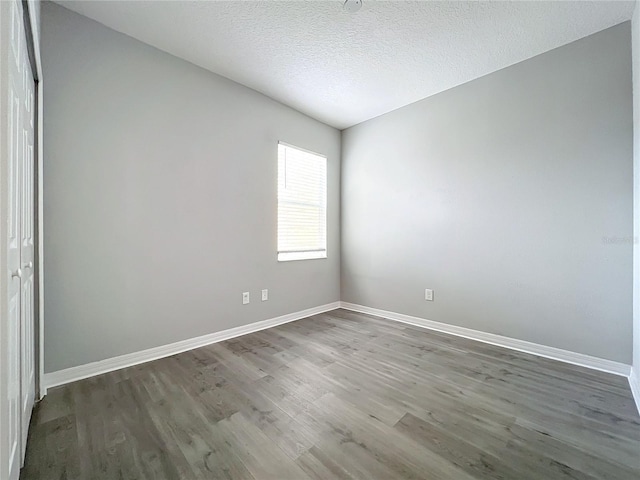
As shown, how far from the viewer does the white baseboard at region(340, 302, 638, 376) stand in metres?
2.12

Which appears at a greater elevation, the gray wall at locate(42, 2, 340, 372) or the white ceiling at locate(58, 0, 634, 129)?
the white ceiling at locate(58, 0, 634, 129)

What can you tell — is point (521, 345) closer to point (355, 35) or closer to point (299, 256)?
point (299, 256)

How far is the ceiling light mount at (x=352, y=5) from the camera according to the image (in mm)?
1883

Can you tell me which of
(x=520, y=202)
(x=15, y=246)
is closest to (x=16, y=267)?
(x=15, y=246)

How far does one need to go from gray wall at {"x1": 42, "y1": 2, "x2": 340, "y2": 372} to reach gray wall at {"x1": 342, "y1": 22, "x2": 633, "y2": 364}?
1624mm

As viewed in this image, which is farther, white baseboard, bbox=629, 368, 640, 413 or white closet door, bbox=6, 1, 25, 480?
white baseboard, bbox=629, 368, 640, 413

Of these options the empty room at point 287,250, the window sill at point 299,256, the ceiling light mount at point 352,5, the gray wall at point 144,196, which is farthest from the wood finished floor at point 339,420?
the ceiling light mount at point 352,5

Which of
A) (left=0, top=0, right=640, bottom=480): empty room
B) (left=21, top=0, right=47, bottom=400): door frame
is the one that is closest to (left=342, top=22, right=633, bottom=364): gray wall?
(left=0, top=0, right=640, bottom=480): empty room

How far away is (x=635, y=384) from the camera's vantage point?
181cm

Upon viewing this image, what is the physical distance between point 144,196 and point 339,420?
7.34 ft

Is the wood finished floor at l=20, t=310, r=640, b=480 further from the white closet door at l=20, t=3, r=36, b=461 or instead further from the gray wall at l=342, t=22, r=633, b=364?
the gray wall at l=342, t=22, r=633, b=364

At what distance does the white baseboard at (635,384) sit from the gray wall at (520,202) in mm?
162

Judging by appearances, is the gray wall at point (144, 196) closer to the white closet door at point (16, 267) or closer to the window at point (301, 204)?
the window at point (301, 204)

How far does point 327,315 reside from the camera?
366cm
